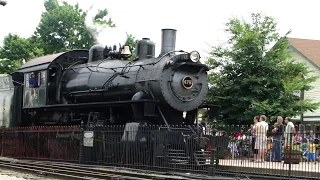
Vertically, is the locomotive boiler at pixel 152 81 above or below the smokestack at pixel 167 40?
below

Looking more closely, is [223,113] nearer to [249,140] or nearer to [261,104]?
[261,104]

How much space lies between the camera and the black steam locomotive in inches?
545

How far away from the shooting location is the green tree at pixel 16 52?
4056 centimetres

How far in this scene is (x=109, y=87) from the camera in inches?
592

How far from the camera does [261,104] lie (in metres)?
22.0

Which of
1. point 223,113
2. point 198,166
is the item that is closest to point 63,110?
point 198,166

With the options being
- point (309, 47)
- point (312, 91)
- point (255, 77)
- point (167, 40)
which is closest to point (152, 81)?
point (167, 40)

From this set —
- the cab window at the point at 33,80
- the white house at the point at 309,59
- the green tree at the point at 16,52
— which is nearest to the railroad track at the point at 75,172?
the cab window at the point at 33,80

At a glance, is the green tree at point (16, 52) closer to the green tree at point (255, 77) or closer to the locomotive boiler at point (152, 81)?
the green tree at point (255, 77)

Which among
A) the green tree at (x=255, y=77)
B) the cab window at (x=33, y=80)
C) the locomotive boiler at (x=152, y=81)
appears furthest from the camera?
the green tree at (x=255, y=77)

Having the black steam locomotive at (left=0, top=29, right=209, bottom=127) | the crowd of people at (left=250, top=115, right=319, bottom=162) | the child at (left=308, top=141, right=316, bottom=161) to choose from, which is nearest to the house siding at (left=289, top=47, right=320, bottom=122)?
the black steam locomotive at (left=0, top=29, right=209, bottom=127)

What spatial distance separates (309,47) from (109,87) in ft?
68.8

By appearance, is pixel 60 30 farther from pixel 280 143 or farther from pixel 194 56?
pixel 280 143

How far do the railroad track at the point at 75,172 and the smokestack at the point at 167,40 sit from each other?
13.2 ft
